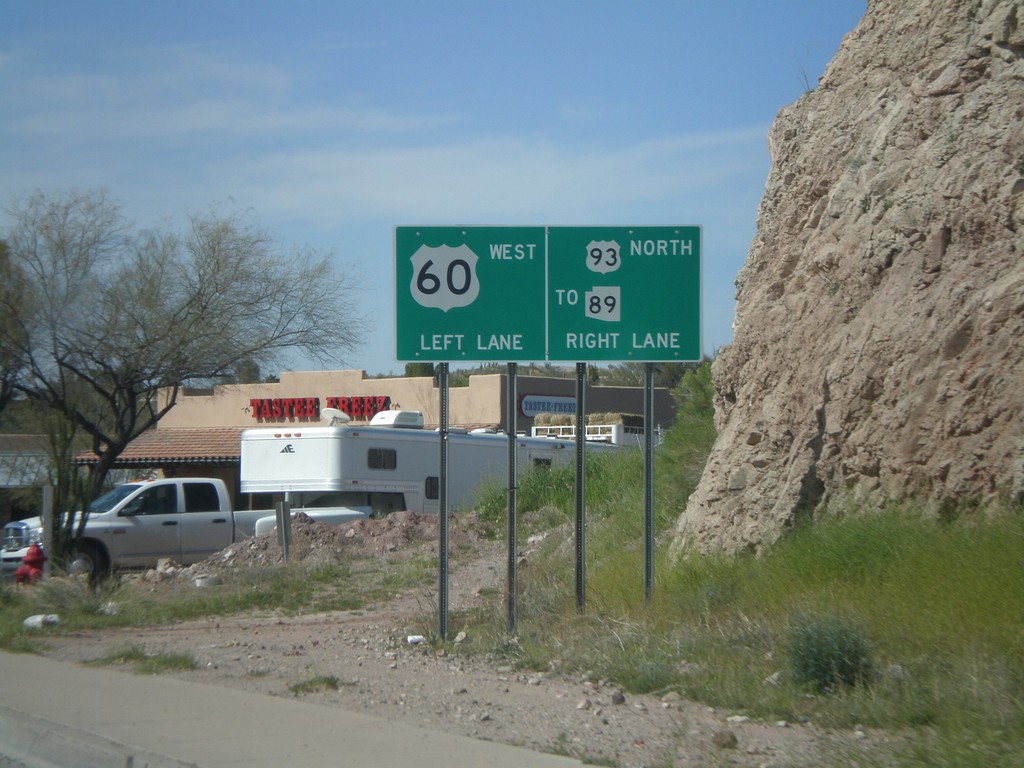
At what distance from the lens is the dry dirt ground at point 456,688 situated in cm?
658

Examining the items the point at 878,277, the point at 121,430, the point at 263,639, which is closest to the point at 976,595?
the point at 878,277

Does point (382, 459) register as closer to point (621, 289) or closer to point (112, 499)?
point (112, 499)

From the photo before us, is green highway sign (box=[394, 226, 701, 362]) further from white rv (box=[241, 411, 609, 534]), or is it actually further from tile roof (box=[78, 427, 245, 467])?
tile roof (box=[78, 427, 245, 467])

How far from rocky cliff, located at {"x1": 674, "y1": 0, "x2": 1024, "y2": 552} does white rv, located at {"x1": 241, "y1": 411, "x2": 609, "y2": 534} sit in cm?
1089

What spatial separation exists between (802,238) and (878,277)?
1.92m

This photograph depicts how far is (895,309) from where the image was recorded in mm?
10508

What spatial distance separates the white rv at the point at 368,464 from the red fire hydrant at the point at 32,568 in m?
6.55

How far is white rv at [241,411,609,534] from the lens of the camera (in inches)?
904

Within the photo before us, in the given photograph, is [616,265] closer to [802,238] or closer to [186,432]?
[802,238]

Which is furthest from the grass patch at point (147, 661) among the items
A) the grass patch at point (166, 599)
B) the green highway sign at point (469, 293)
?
the green highway sign at point (469, 293)

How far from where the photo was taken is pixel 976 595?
26.1 ft

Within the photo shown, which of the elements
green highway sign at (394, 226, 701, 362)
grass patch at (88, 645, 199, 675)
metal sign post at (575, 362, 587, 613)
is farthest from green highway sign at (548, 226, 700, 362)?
grass patch at (88, 645, 199, 675)

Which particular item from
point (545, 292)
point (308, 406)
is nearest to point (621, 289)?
point (545, 292)

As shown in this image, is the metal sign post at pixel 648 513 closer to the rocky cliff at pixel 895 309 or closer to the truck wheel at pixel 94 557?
the rocky cliff at pixel 895 309
